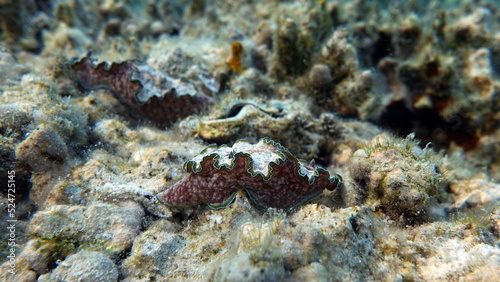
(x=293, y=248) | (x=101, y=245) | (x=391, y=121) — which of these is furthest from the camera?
(x=391, y=121)

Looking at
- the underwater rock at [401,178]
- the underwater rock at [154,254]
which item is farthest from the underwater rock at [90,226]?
the underwater rock at [401,178]

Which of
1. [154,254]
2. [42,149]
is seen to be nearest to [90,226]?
[154,254]

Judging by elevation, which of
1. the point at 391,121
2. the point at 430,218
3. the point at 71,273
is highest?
the point at 71,273

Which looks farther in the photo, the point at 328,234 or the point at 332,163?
the point at 332,163

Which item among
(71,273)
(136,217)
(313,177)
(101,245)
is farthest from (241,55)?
(71,273)

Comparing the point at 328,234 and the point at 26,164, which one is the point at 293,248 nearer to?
the point at 328,234

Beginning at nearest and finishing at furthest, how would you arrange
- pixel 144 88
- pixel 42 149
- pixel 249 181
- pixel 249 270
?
pixel 249 270
pixel 249 181
pixel 42 149
pixel 144 88

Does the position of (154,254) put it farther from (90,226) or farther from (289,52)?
(289,52)
